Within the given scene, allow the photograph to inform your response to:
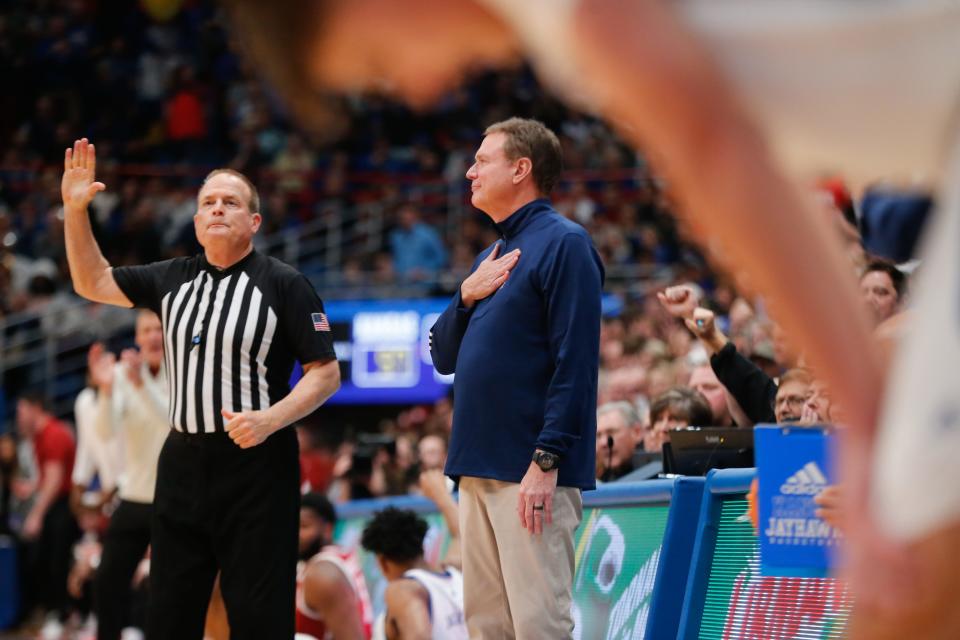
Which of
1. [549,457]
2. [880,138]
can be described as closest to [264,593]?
[549,457]

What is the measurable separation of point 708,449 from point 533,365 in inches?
45.2

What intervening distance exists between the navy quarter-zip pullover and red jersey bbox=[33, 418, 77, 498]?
8.35 m

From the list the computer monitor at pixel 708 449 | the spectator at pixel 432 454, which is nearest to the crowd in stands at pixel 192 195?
the spectator at pixel 432 454

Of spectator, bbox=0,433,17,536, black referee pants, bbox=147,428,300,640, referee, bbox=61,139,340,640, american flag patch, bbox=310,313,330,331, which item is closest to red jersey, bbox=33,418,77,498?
spectator, bbox=0,433,17,536

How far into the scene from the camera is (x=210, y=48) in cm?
1562

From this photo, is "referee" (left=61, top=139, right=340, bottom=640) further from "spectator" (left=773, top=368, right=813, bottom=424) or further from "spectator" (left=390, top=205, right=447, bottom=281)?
"spectator" (left=390, top=205, right=447, bottom=281)

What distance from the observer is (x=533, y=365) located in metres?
4.08

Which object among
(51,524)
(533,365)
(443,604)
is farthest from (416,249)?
(533,365)

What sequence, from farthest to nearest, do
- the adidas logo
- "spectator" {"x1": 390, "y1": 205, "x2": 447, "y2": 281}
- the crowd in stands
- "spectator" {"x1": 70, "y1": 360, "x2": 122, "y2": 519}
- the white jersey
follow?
"spectator" {"x1": 390, "y1": 205, "x2": 447, "y2": 281}
the crowd in stands
"spectator" {"x1": 70, "y1": 360, "x2": 122, "y2": 519}
the white jersey
the adidas logo

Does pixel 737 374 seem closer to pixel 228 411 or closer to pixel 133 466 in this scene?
pixel 228 411

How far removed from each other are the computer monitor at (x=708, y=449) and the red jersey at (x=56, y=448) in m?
8.00

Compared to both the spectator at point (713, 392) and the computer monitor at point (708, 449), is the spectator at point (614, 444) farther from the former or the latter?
the computer monitor at point (708, 449)

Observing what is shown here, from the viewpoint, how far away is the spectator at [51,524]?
11516 millimetres

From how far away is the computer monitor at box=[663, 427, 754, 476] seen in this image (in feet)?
15.9
